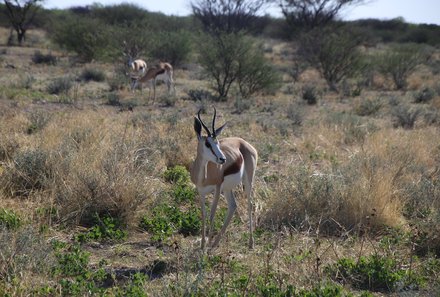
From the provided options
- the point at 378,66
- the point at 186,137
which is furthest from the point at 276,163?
the point at 378,66

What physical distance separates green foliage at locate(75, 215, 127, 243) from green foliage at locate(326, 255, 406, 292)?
2.19 m

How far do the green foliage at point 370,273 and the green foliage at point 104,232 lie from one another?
2.19 metres

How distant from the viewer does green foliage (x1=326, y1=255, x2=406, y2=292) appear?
→ 453cm

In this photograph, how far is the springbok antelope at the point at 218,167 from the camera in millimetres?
4551

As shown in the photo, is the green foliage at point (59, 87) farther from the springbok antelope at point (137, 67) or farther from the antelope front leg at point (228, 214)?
the antelope front leg at point (228, 214)

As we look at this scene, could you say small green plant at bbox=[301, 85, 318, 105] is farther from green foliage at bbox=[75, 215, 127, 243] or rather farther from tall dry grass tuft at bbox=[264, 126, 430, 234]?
green foliage at bbox=[75, 215, 127, 243]

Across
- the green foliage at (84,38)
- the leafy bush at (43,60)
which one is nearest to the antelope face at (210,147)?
the green foliage at (84,38)

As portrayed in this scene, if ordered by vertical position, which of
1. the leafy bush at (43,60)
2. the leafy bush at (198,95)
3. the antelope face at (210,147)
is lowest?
the leafy bush at (198,95)

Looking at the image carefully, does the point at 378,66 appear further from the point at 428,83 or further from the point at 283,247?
the point at 283,247

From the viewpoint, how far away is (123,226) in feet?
18.3

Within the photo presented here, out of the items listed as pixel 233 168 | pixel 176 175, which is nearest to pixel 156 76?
pixel 176 175

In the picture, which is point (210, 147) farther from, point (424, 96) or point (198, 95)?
point (424, 96)

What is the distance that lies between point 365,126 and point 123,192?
7.08 meters

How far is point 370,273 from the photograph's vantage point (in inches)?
180
